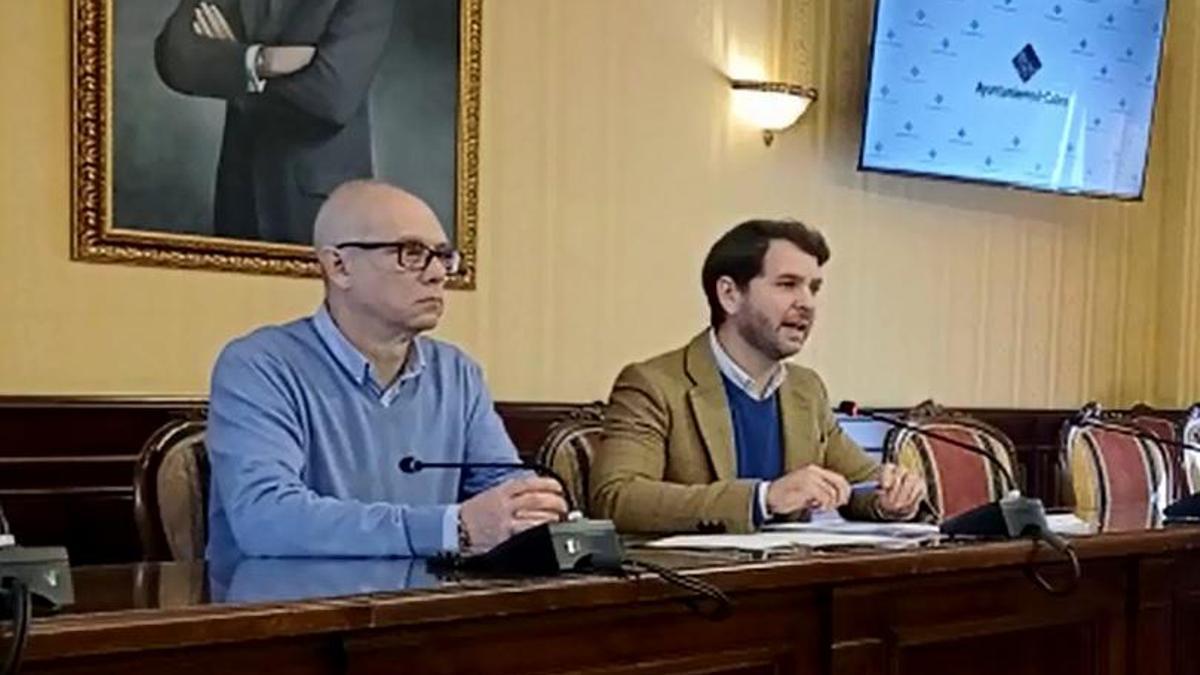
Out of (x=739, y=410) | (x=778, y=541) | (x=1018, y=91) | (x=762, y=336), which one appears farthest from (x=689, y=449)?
(x=1018, y=91)

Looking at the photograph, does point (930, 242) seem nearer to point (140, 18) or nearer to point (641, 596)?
point (140, 18)

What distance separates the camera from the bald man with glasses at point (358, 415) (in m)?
2.02

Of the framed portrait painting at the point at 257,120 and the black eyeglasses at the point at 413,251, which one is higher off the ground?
the framed portrait painting at the point at 257,120

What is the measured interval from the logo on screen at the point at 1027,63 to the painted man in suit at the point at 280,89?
214 cm

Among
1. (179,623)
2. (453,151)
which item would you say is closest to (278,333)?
(179,623)

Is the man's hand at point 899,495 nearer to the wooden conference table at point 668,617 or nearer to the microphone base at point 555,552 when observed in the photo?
A: the wooden conference table at point 668,617

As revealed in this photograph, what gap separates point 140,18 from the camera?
11.4 ft

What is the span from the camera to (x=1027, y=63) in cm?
518

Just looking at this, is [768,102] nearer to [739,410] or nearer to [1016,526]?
[739,410]

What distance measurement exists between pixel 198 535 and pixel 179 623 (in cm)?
91

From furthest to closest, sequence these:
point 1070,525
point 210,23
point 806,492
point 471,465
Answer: point 210,23 → point 1070,525 → point 806,492 → point 471,465

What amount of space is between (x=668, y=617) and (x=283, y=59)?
223 cm

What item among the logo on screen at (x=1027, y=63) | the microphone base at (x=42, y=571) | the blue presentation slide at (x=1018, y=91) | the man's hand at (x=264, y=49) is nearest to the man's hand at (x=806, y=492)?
the microphone base at (x=42, y=571)

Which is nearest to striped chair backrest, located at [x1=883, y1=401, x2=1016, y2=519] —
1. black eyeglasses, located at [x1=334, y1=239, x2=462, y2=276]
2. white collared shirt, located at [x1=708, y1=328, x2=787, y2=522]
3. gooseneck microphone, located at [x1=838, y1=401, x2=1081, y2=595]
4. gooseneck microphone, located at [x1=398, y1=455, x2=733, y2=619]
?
white collared shirt, located at [x1=708, y1=328, x2=787, y2=522]
